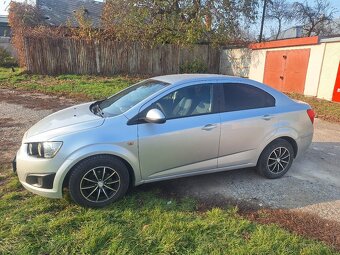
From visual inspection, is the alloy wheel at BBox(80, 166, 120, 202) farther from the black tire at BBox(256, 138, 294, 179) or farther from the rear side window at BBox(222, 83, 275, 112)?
the black tire at BBox(256, 138, 294, 179)

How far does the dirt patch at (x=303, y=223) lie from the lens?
3.06m

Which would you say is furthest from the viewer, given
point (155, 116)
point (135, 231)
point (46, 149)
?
point (155, 116)

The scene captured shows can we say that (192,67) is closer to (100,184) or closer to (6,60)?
(6,60)

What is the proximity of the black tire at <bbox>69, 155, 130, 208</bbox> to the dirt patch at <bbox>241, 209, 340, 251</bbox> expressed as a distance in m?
1.51

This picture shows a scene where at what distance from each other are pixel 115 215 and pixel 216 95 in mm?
2013

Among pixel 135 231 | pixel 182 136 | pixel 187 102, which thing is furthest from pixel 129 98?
pixel 135 231

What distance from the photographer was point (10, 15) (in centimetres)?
1823

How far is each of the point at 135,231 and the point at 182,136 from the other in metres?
1.25

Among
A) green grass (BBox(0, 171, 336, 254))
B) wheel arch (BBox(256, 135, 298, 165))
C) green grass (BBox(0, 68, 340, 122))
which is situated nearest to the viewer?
green grass (BBox(0, 171, 336, 254))

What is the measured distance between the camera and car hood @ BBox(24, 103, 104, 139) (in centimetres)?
336

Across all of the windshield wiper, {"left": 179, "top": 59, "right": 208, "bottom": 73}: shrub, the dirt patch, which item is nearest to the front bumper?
the windshield wiper

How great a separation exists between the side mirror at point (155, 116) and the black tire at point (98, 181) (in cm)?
61

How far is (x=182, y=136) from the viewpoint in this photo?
3633 mm

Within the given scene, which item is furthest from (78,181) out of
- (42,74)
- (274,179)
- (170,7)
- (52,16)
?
(52,16)
